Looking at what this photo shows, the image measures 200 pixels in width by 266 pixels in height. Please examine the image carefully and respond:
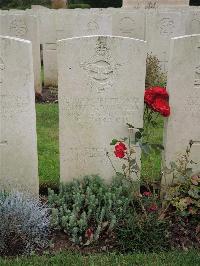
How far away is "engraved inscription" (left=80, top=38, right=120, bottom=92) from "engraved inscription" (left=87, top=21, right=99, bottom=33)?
6.03m

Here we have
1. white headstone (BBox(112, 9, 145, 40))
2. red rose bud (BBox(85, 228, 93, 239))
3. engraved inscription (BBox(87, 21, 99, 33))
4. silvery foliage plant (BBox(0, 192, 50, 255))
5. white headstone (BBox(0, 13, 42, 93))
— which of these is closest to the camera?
silvery foliage plant (BBox(0, 192, 50, 255))

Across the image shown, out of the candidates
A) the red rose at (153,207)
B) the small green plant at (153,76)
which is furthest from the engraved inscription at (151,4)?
the red rose at (153,207)

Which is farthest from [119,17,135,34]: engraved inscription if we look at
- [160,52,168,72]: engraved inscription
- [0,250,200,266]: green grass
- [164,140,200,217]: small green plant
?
[0,250,200,266]: green grass

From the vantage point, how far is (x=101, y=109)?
4508mm

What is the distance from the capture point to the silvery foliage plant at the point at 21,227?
13.0 ft

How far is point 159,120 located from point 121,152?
3726mm

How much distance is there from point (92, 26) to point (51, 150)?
4.78m

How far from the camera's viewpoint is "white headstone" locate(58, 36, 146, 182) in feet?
14.3

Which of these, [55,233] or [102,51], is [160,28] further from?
[55,233]

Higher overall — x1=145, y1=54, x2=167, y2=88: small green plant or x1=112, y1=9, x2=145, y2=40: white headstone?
x1=112, y1=9, x2=145, y2=40: white headstone

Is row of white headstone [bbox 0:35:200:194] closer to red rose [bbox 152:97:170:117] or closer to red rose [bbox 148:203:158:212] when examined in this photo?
red rose [bbox 152:97:170:117]

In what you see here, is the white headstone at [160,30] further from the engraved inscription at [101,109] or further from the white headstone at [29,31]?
the engraved inscription at [101,109]

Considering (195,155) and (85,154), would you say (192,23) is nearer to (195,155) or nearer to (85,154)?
(195,155)

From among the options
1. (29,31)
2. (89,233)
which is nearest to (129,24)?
(29,31)
